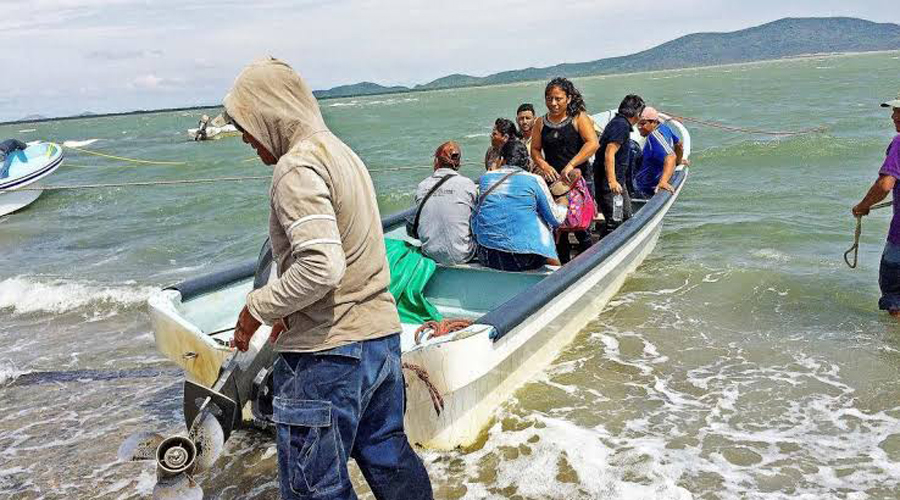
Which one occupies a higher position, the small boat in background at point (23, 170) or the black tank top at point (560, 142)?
the black tank top at point (560, 142)

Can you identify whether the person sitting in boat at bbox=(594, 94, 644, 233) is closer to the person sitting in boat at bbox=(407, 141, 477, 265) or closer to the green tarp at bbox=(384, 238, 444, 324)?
the person sitting in boat at bbox=(407, 141, 477, 265)

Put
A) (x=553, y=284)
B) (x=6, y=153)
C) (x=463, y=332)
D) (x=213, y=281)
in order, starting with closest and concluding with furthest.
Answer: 1. (x=463, y=332)
2. (x=553, y=284)
3. (x=213, y=281)
4. (x=6, y=153)

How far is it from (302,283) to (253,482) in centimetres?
258

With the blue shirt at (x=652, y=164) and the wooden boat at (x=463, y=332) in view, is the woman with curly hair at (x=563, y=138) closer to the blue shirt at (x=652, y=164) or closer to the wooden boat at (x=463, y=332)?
the wooden boat at (x=463, y=332)

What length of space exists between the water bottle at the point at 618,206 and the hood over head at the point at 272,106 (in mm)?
5314

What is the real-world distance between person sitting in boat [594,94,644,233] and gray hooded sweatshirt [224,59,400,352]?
499 centimetres

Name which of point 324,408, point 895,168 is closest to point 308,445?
point 324,408

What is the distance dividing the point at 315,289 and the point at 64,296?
816cm

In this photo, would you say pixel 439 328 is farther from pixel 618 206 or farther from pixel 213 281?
pixel 618 206

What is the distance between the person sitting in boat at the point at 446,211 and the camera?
556 centimetres

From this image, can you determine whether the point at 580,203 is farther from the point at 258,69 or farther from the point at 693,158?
the point at 693,158

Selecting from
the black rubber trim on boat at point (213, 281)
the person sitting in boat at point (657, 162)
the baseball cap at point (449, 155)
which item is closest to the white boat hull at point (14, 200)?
the black rubber trim on boat at point (213, 281)

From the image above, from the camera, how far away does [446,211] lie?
564 centimetres

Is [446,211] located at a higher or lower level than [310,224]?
lower
